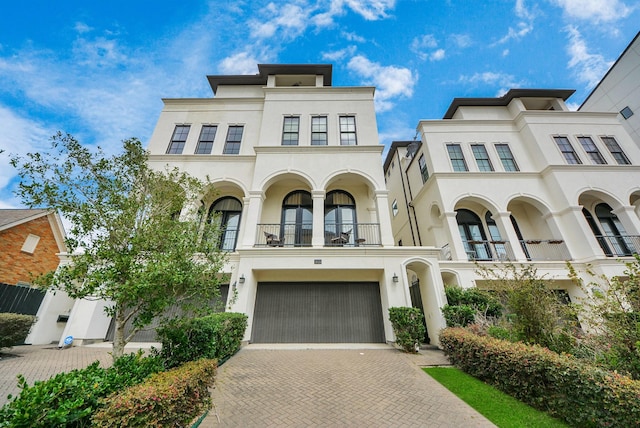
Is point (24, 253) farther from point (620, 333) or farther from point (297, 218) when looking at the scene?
point (620, 333)

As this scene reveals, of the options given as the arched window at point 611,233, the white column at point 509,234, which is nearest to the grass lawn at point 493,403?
the white column at point 509,234

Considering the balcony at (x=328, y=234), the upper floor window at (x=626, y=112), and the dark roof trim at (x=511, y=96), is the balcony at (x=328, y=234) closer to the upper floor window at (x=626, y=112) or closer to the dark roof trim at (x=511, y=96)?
the dark roof trim at (x=511, y=96)

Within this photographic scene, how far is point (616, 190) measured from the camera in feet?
41.8

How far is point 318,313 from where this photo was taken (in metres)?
10.1

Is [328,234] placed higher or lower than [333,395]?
higher

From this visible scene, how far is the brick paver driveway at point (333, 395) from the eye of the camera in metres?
3.97

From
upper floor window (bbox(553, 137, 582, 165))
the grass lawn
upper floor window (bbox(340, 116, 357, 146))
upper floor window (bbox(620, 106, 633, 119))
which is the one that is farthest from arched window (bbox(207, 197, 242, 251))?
upper floor window (bbox(620, 106, 633, 119))

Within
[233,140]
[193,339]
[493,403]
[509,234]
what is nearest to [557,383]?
[493,403]

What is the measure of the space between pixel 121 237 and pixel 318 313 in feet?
25.7

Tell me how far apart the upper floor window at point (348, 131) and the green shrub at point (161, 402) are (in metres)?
11.8

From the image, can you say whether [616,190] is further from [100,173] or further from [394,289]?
[100,173]

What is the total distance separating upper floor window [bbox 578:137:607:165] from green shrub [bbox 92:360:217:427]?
2162 cm

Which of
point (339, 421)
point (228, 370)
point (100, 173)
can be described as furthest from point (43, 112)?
point (339, 421)

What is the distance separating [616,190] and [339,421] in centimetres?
1881
